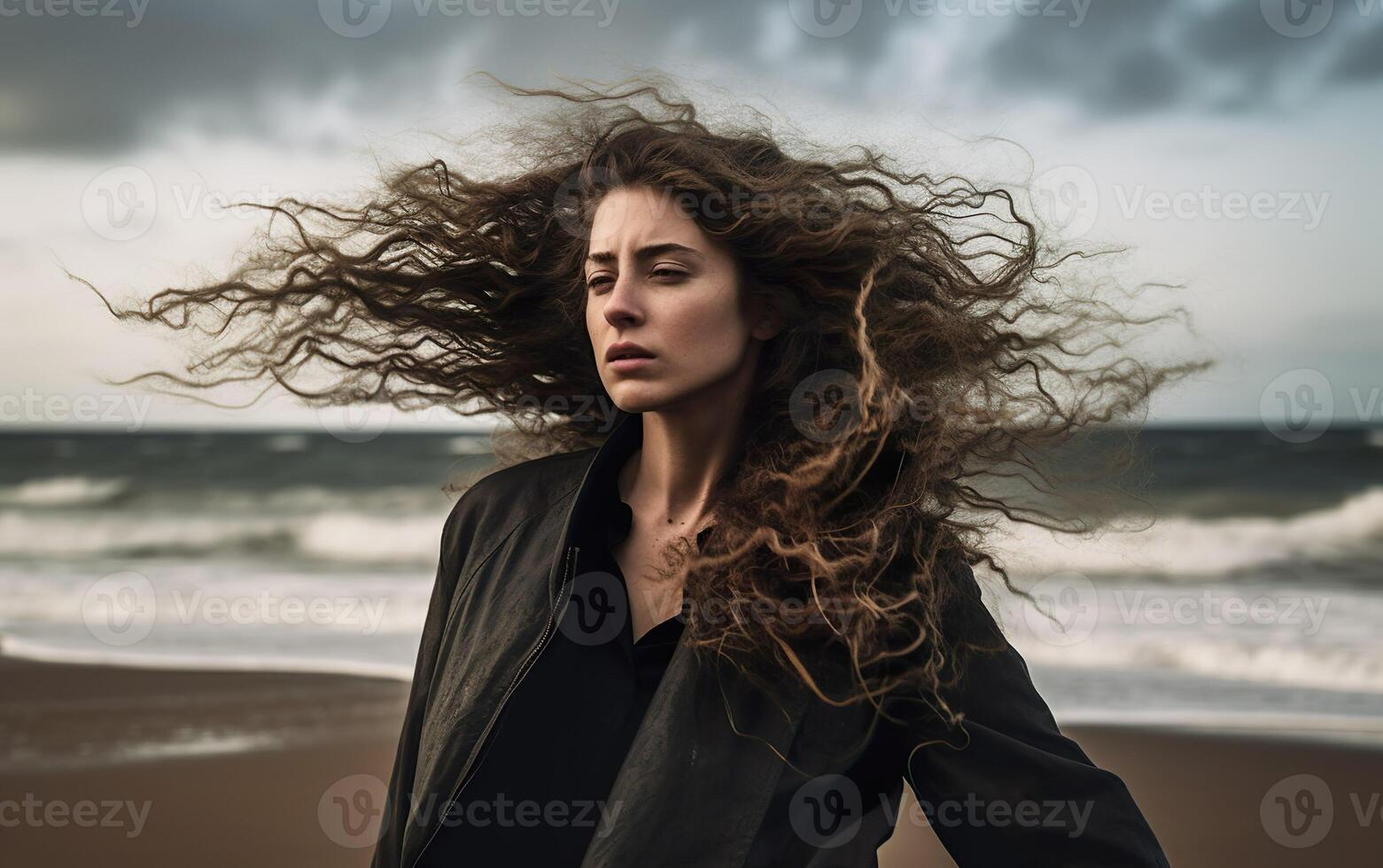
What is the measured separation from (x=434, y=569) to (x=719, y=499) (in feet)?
29.7

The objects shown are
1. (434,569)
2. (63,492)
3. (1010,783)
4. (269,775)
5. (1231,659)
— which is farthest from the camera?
(63,492)

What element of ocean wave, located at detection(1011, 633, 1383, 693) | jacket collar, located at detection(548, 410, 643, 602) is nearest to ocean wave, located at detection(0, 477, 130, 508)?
ocean wave, located at detection(1011, 633, 1383, 693)

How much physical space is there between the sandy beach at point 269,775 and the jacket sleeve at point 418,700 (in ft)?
8.02

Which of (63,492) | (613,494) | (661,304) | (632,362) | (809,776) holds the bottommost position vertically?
(63,492)

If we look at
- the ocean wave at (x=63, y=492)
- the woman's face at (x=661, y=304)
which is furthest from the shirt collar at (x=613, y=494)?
the ocean wave at (x=63, y=492)

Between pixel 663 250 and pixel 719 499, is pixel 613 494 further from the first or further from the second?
pixel 663 250

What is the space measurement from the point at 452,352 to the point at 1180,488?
1614 centimetres

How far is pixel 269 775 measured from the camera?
537cm

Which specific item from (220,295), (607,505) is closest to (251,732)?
(220,295)

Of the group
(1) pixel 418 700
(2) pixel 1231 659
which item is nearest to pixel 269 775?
(1) pixel 418 700

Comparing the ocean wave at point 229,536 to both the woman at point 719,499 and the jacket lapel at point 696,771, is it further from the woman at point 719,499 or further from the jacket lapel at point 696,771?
the jacket lapel at point 696,771

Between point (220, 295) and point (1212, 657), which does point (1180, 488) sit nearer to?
point (1212, 657)

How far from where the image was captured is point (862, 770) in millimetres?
2188

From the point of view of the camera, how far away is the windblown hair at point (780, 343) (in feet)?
7.24
